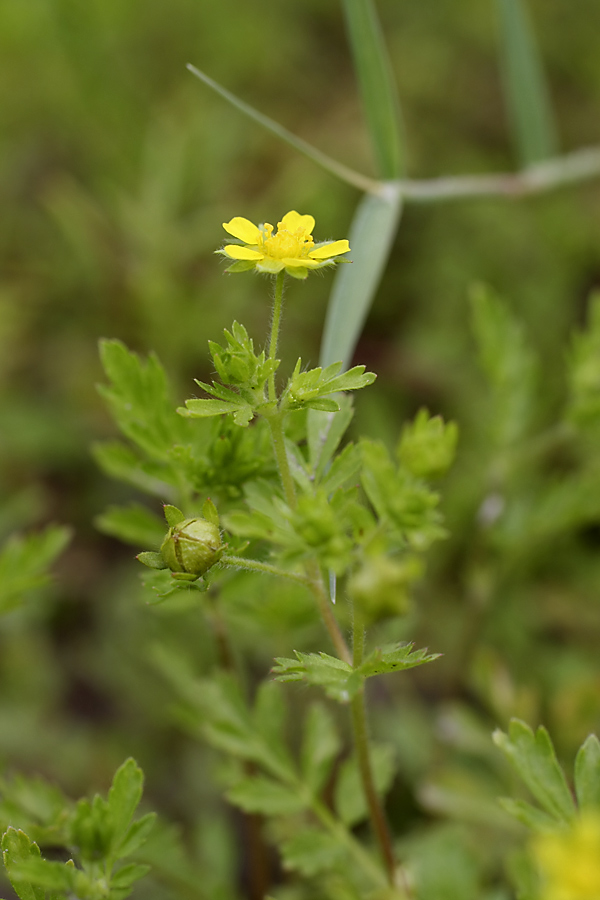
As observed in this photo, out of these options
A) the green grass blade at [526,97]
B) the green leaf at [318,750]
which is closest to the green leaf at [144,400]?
the green leaf at [318,750]

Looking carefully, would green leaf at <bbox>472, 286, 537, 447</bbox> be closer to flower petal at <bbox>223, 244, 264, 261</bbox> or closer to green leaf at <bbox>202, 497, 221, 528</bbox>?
flower petal at <bbox>223, 244, 264, 261</bbox>

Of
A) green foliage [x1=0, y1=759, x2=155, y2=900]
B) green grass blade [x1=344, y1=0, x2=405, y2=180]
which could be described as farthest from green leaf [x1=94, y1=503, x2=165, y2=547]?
green grass blade [x1=344, y1=0, x2=405, y2=180]

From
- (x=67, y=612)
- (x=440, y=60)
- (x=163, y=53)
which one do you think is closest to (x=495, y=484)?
(x=67, y=612)

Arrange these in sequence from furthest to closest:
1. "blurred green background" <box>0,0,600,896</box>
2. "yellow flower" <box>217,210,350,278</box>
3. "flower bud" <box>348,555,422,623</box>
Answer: "blurred green background" <box>0,0,600,896</box>, "yellow flower" <box>217,210,350,278</box>, "flower bud" <box>348,555,422,623</box>

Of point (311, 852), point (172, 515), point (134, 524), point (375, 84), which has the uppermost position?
point (375, 84)

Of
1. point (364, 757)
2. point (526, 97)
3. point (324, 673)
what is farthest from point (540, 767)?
point (526, 97)

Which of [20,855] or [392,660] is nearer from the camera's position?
[392,660]

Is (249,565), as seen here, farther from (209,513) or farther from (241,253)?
(241,253)
